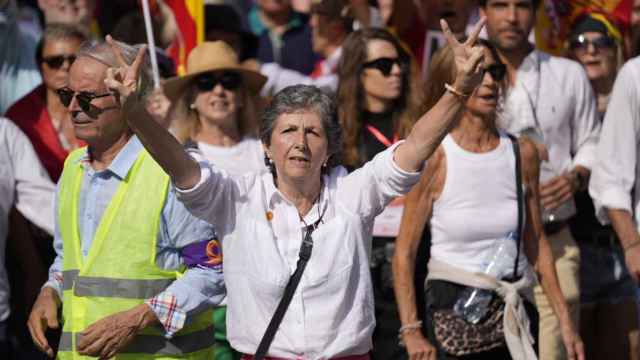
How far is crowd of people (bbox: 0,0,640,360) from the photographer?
5.12m

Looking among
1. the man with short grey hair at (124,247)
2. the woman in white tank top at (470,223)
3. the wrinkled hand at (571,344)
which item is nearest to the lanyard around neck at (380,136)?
the woman in white tank top at (470,223)

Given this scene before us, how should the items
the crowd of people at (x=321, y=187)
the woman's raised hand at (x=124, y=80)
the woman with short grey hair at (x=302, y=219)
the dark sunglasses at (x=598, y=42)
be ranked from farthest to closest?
1. the dark sunglasses at (x=598, y=42)
2. the crowd of people at (x=321, y=187)
3. the woman with short grey hair at (x=302, y=219)
4. the woman's raised hand at (x=124, y=80)

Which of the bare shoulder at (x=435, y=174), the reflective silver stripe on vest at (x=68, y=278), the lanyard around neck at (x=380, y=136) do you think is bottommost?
the reflective silver stripe on vest at (x=68, y=278)

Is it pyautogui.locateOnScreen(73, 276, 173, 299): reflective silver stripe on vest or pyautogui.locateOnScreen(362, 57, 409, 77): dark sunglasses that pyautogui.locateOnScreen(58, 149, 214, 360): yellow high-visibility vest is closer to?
pyautogui.locateOnScreen(73, 276, 173, 299): reflective silver stripe on vest

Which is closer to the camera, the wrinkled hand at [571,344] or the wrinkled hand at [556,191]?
the wrinkled hand at [571,344]

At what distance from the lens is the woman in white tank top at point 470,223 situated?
21.6 feet

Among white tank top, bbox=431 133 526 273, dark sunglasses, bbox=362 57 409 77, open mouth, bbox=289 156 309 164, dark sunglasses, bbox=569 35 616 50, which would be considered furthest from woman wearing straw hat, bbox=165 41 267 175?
open mouth, bbox=289 156 309 164

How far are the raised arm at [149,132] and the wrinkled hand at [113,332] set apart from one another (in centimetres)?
65

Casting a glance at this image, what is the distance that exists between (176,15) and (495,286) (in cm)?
281

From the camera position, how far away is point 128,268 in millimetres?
5508

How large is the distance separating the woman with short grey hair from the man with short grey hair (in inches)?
13.1

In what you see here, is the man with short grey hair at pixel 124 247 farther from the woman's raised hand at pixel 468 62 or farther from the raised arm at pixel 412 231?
the woman's raised hand at pixel 468 62

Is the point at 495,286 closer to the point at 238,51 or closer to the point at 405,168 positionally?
the point at 405,168

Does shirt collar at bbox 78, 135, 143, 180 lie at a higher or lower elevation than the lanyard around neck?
higher
